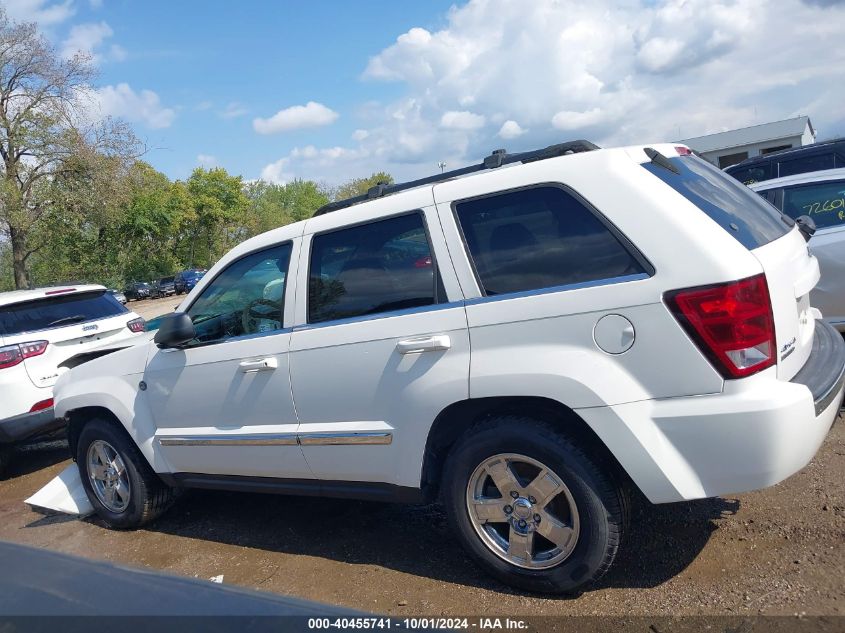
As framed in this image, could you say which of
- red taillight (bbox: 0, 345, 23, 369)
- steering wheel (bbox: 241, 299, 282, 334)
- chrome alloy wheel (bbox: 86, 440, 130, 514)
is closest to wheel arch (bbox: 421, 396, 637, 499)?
steering wheel (bbox: 241, 299, 282, 334)

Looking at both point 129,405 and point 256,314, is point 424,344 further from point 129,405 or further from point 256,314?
point 129,405

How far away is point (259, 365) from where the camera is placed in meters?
3.77

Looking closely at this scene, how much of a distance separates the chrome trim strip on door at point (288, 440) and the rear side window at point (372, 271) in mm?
615

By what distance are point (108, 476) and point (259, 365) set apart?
1.87 m

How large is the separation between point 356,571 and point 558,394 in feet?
5.26

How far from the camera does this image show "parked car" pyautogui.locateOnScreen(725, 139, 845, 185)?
973 centimetres

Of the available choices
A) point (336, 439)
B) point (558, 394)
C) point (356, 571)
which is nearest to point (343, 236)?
point (336, 439)

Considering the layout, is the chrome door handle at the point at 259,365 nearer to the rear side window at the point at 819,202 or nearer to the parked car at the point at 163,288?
the rear side window at the point at 819,202

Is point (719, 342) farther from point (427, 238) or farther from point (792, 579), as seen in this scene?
point (427, 238)

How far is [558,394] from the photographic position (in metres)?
2.87

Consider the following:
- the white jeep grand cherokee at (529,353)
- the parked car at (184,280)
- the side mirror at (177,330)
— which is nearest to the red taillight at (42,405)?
the white jeep grand cherokee at (529,353)

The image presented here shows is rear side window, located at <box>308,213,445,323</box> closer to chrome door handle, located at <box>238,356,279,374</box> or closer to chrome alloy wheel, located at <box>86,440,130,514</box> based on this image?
chrome door handle, located at <box>238,356,279,374</box>

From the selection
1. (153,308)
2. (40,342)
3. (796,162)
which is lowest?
(153,308)

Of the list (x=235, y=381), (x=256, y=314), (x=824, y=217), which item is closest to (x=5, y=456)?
(x=235, y=381)
